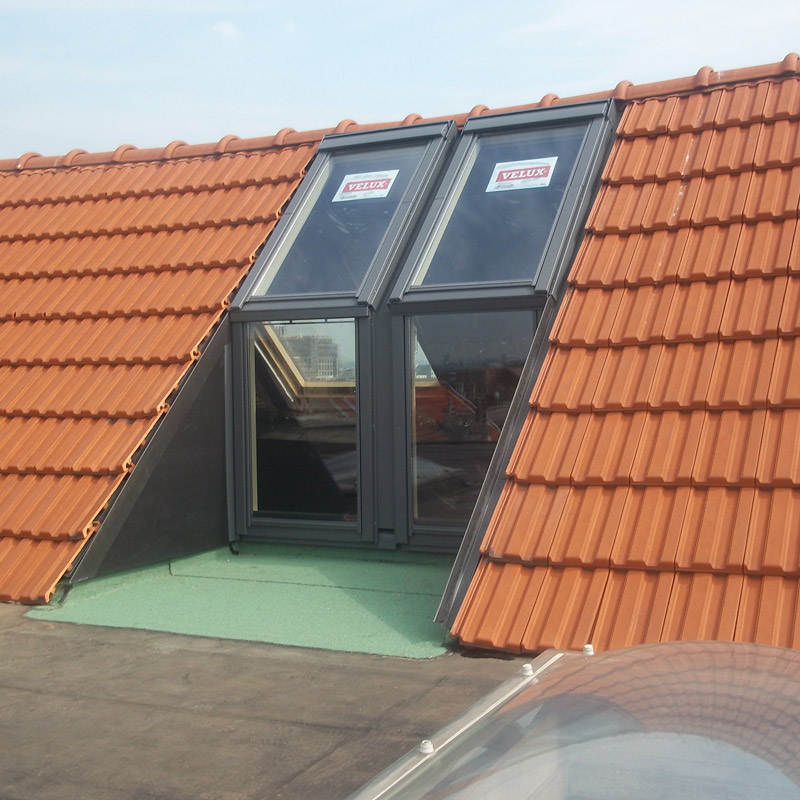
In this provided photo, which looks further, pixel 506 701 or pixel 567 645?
pixel 567 645

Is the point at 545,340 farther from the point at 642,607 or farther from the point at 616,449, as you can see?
the point at 642,607

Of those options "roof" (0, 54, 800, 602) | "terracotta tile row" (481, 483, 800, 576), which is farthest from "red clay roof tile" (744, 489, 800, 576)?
"roof" (0, 54, 800, 602)

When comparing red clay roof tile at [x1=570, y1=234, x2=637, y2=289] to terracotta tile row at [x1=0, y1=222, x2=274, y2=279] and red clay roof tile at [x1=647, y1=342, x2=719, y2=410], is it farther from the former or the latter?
terracotta tile row at [x1=0, y1=222, x2=274, y2=279]

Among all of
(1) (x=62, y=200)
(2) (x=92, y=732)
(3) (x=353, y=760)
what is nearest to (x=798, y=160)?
(3) (x=353, y=760)

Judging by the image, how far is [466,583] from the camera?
5449 mm

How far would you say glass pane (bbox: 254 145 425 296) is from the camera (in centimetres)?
768

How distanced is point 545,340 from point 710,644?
441 centimetres

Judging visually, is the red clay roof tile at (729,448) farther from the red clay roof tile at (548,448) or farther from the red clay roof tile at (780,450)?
the red clay roof tile at (548,448)

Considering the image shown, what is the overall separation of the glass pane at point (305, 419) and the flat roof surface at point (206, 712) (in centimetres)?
198

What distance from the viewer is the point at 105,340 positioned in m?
7.80

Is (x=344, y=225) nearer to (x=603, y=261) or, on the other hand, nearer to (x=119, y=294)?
(x=119, y=294)

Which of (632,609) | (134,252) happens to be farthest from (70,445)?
(632,609)

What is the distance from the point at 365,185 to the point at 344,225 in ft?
1.75

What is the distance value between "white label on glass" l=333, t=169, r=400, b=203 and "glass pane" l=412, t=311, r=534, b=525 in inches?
65.3
